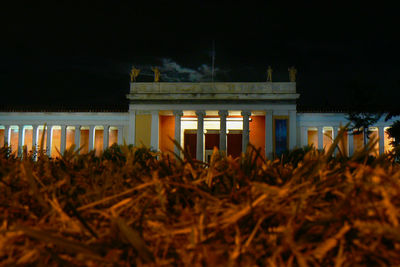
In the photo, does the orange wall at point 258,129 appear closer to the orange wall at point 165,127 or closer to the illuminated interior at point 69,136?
the orange wall at point 165,127

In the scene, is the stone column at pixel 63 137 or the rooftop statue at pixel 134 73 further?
the stone column at pixel 63 137

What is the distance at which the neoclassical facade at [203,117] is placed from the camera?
120ft

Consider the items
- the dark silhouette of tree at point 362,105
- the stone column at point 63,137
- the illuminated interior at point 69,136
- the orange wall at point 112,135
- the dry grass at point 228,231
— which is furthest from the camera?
the orange wall at point 112,135

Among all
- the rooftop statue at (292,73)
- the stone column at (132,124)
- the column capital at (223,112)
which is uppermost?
the rooftop statue at (292,73)

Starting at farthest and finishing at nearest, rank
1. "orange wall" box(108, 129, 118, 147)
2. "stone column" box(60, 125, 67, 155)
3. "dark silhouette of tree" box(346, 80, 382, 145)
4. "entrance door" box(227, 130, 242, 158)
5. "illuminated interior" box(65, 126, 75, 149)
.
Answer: "orange wall" box(108, 129, 118, 147)
"illuminated interior" box(65, 126, 75, 149)
"entrance door" box(227, 130, 242, 158)
"stone column" box(60, 125, 67, 155)
"dark silhouette of tree" box(346, 80, 382, 145)

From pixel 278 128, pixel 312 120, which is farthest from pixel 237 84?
pixel 312 120

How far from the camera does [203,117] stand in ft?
125

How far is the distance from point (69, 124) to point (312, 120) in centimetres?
2965

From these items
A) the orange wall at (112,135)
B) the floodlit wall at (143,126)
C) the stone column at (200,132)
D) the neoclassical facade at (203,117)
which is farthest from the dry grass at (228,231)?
the orange wall at (112,135)

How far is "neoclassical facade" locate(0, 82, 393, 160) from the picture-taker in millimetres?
36656

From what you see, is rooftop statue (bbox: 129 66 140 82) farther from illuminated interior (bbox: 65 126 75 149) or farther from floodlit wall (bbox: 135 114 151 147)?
illuminated interior (bbox: 65 126 75 149)

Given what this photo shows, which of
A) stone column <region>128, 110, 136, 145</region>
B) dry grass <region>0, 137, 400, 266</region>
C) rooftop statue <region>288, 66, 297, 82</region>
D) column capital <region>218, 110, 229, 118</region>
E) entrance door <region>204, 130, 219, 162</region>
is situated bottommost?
dry grass <region>0, 137, 400, 266</region>

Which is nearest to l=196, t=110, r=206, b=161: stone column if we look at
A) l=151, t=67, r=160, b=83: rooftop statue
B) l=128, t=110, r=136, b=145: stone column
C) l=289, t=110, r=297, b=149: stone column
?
l=151, t=67, r=160, b=83: rooftop statue

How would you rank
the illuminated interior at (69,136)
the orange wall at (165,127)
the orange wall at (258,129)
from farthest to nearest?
the illuminated interior at (69,136)
the orange wall at (258,129)
the orange wall at (165,127)
